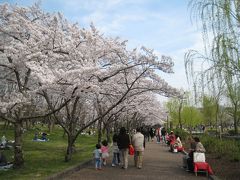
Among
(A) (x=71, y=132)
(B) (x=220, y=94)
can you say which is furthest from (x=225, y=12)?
(A) (x=71, y=132)

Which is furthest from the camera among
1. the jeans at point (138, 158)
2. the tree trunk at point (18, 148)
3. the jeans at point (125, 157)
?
the jeans at point (138, 158)

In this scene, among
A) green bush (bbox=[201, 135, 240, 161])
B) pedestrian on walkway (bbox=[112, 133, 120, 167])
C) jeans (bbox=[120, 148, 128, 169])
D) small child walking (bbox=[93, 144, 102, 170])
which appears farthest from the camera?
green bush (bbox=[201, 135, 240, 161])

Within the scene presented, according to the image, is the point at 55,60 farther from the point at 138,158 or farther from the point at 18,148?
the point at 138,158

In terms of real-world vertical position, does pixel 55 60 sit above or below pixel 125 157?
above

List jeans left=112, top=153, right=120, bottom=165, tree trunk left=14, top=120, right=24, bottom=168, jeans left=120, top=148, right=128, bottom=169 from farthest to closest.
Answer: jeans left=112, top=153, right=120, bottom=165
jeans left=120, top=148, right=128, bottom=169
tree trunk left=14, top=120, right=24, bottom=168

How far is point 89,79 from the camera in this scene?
12.6 m

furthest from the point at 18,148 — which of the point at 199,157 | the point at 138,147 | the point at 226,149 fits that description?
the point at 226,149

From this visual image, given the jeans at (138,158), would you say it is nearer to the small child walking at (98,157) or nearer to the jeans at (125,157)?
the jeans at (125,157)

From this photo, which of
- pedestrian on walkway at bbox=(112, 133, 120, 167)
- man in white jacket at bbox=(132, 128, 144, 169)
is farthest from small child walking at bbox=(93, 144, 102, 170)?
man in white jacket at bbox=(132, 128, 144, 169)

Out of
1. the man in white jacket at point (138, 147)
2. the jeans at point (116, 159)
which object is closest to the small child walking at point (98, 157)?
the jeans at point (116, 159)

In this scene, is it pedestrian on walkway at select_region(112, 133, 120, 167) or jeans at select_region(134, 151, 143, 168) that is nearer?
jeans at select_region(134, 151, 143, 168)

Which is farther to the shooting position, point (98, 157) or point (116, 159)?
point (116, 159)

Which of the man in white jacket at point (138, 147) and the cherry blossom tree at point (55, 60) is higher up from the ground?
the cherry blossom tree at point (55, 60)

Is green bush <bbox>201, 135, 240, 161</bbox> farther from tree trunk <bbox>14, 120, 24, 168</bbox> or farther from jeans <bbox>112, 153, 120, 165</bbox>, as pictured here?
tree trunk <bbox>14, 120, 24, 168</bbox>
